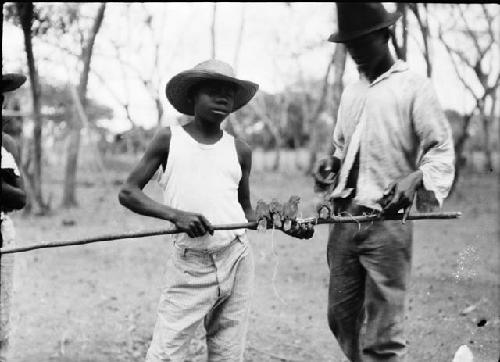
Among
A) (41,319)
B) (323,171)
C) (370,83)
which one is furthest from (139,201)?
(41,319)

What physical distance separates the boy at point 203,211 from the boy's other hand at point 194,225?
9 centimetres

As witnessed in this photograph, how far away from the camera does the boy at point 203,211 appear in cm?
295

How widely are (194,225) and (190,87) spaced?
76 cm

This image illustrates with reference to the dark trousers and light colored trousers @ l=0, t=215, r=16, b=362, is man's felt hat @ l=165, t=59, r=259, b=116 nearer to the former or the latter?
the dark trousers

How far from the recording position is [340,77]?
15477 millimetres

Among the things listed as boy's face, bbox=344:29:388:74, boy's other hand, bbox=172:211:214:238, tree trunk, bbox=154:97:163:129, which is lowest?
boy's other hand, bbox=172:211:214:238

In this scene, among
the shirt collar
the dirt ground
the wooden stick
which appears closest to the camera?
the wooden stick

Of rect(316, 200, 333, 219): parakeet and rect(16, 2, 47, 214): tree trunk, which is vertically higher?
rect(16, 2, 47, 214): tree trunk

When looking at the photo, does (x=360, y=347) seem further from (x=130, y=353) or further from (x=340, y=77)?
(x=340, y=77)

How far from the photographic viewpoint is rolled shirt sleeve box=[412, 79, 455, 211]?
3.06 m

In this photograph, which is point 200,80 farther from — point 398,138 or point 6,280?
point 6,280

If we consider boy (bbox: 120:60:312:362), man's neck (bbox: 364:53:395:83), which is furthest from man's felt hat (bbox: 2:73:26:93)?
man's neck (bbox: 364:53:395:83)

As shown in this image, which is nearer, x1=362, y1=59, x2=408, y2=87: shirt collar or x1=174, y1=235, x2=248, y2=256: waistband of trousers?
x1=174, y1=235, x2=248, y2=256: waistband of trousers

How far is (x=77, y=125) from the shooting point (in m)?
15.6
